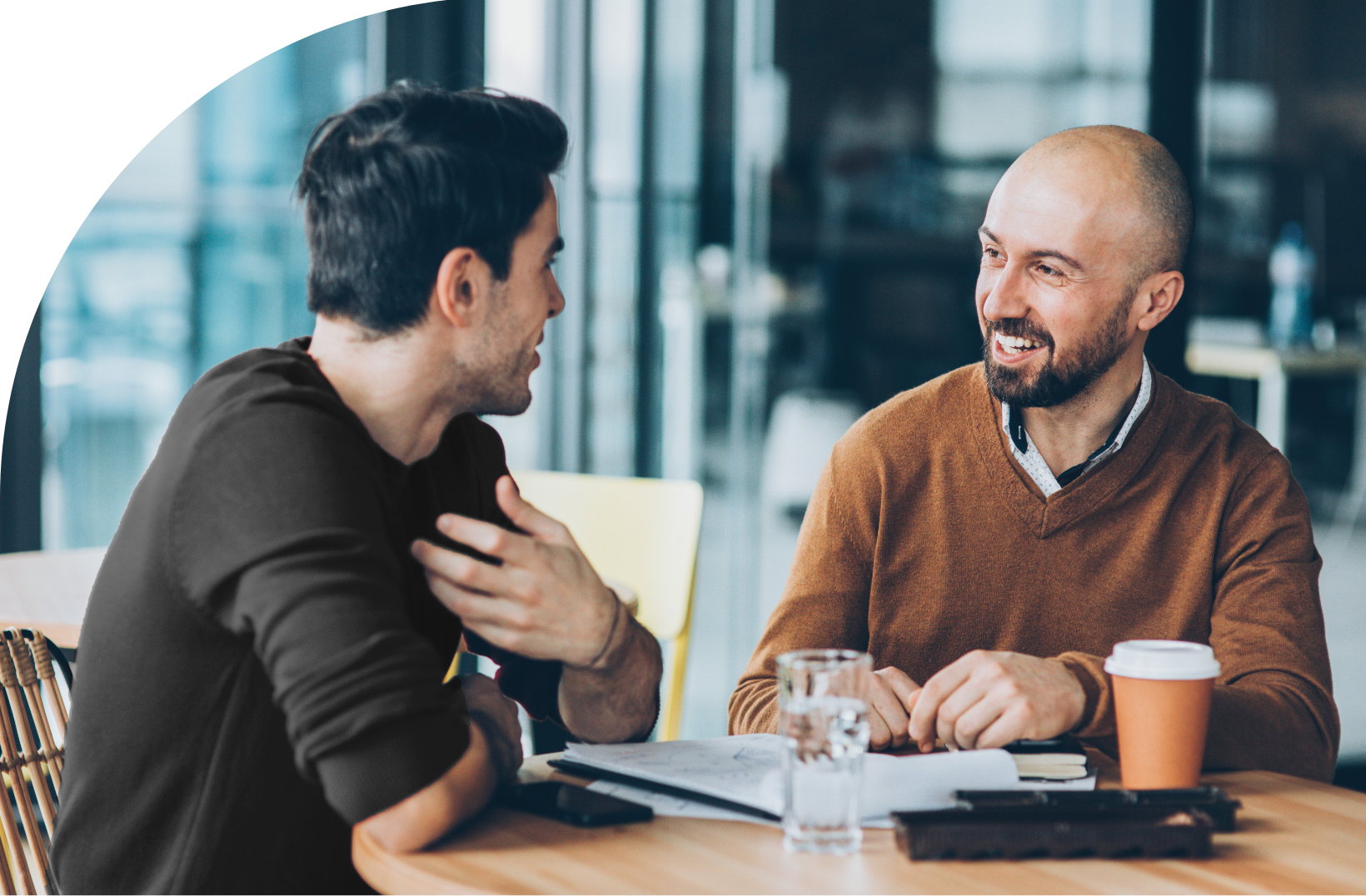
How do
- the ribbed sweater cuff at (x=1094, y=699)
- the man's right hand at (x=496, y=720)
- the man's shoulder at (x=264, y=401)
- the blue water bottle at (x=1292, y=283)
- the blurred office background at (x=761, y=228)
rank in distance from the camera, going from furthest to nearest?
the blue water bottle at (x=1292, y=283)
the blurred office background at (x=761, y=228)
the ribbed sweater cuff at (x=1094, y=699)
the man's right hand at (x=496, y=720)
the man's shoulder at (x=264, y=401)

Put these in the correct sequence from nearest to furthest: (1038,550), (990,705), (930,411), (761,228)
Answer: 1. (990,705)
2. (1038,550)
3. (930,411)
4. (761,228)

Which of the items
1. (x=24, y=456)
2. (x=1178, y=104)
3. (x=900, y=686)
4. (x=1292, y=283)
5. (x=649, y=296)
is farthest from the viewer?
(x=649, y=296)

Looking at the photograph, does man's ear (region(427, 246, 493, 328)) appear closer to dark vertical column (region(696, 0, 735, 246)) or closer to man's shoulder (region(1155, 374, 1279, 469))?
man's shoulder (region(1155, 374, 1279, 469))

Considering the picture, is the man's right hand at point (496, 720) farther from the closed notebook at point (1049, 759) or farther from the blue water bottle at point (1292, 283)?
the blue water bottle at point (1292, 283)

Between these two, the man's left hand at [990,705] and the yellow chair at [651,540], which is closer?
the man's left hand at [990,705]

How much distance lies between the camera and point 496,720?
3.95ft

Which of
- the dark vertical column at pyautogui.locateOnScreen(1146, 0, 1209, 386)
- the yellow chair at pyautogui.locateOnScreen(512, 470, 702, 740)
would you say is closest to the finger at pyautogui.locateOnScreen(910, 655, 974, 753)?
the yellow chair at pyautogui.locateOnScreen(512, 470, 702, 740)

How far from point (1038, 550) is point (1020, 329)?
29 centimetres

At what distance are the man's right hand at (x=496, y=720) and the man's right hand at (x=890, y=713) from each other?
35 centimetres

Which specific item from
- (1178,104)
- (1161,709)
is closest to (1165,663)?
(1161,709)

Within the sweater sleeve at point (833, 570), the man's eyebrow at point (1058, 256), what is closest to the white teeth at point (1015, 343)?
the man's eyebrow at point (1058, 256)

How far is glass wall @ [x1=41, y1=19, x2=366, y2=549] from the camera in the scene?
2.90 m

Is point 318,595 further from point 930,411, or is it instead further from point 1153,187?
point 1153,187

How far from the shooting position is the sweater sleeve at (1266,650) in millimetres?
1296
